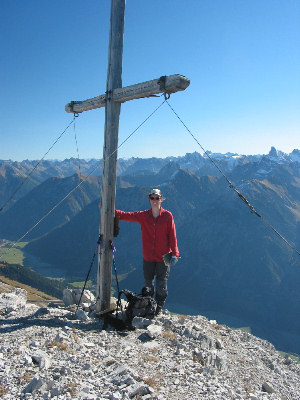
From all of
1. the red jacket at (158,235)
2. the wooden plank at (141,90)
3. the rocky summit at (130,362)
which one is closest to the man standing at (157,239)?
the red jacket at (158,235)

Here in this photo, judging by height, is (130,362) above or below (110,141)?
below

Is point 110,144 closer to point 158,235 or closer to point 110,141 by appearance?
point 110,141

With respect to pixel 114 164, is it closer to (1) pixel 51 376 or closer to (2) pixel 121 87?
(2) pixel 121 87

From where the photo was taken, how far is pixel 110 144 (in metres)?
9.66

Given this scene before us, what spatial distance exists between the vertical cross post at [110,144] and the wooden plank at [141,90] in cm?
32

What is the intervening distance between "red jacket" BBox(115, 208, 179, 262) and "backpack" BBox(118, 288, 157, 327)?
1.18 meters

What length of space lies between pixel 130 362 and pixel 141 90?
6801mm

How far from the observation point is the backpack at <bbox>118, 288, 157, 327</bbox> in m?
9.09

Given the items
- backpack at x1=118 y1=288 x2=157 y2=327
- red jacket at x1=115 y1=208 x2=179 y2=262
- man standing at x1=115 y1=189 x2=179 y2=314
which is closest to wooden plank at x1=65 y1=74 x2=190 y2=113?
man standing at x1=115 y1=189 x2=179 y2=314

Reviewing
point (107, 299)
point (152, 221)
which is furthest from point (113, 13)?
point (107, 299)

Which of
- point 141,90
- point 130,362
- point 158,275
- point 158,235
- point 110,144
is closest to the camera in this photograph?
point 130,362

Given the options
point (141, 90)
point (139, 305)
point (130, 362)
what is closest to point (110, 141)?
point (141, 90)

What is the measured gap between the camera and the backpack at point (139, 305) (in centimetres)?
909

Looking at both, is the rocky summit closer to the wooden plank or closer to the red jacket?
the red jacket
